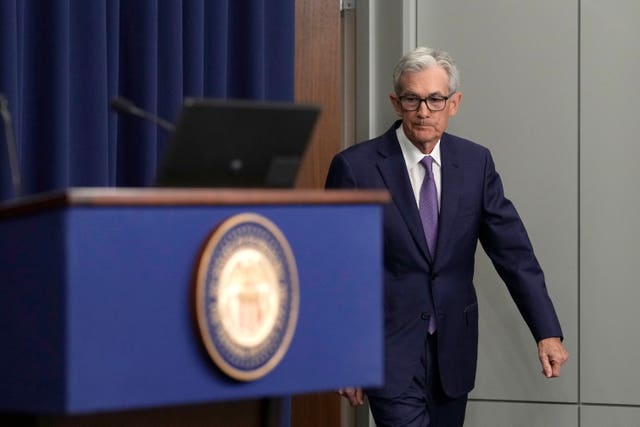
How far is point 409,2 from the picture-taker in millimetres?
5383

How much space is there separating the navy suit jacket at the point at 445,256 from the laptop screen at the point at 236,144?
192 cm

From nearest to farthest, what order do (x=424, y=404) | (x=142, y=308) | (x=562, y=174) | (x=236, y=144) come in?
1. (x=142, y=308)
2. (x=236, y=144)
3. (x=424, y=404)
4. (x=562, y=174)

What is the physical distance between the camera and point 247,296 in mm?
2188

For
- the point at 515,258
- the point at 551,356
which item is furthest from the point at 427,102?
the point at 551,356

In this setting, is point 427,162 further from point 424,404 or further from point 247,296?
point 247,296

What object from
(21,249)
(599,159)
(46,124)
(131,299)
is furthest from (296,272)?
(599,159)

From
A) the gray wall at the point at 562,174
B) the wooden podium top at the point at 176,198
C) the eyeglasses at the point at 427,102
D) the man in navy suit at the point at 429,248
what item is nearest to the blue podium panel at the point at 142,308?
the wooden podium top at the point at 176,198

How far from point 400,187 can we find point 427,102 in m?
0.29

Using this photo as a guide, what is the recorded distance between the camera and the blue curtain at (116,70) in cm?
396

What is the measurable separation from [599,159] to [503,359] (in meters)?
0.90

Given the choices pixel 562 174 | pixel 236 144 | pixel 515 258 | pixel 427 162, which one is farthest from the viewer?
pixel 562 174

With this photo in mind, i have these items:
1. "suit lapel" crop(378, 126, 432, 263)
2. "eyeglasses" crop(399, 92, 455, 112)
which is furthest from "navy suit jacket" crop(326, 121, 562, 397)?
"eyeglasses" crop(399, 92, 455, 112)

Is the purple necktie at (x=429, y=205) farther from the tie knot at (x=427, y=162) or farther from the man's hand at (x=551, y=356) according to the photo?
the man's hand at (x=551, y=356)

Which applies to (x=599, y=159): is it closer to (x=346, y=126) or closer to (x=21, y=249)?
(x=346, y=126)
